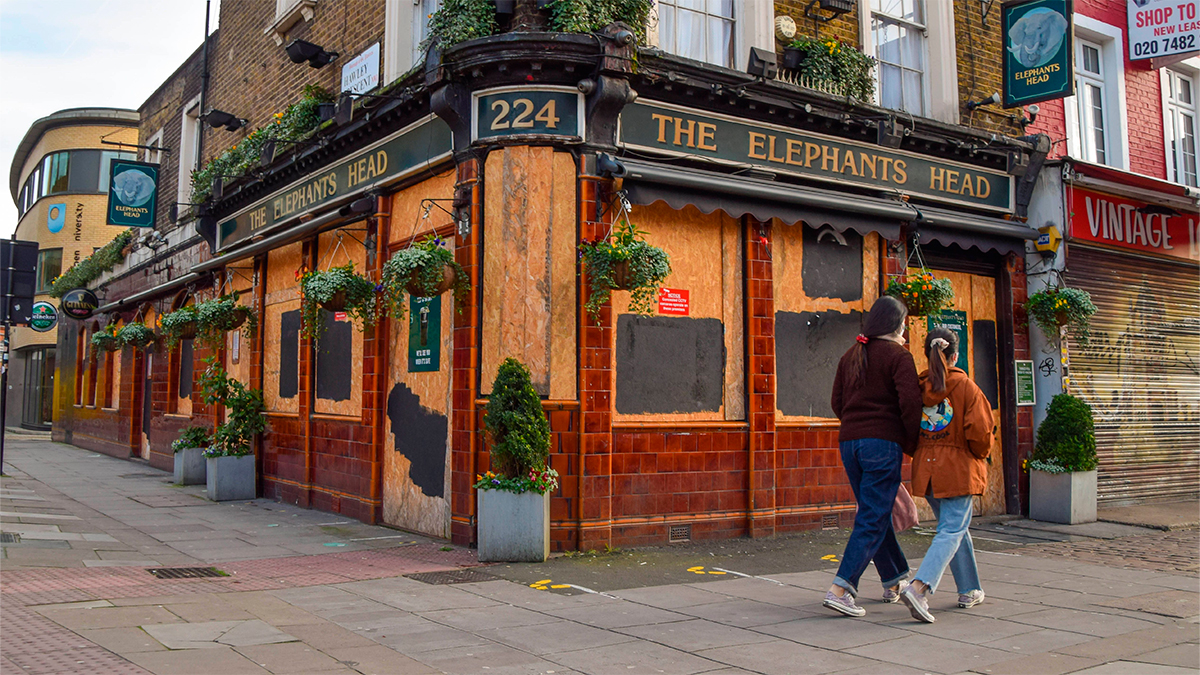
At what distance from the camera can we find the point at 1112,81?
1374 cm

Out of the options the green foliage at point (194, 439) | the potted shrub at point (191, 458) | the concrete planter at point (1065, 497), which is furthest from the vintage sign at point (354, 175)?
the concrete planter at point (1065, 497)

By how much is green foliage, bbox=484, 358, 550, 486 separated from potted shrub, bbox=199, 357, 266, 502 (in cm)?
658

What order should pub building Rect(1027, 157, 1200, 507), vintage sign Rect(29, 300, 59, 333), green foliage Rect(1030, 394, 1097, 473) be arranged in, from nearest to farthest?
green foliage Rect(1030, 394, 1097, 473) < pub building Rect(1027, 157, 1200, 507) < vintage sign Rect(29, 300, 59, 333)

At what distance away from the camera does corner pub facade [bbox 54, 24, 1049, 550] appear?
332 inches

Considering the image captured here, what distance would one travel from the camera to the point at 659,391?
8.98 meters

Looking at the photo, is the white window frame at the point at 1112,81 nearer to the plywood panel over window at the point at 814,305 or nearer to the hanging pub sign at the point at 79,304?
the plywood panel over window at the point at 814,305

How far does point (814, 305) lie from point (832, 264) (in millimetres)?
592

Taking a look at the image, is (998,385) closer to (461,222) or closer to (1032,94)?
(1032,94)

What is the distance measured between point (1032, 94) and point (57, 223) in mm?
37384

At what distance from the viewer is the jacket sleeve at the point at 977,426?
568 centimetres

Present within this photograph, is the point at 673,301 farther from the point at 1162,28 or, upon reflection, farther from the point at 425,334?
the point at 1162,28

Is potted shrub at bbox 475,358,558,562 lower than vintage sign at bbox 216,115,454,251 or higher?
lower

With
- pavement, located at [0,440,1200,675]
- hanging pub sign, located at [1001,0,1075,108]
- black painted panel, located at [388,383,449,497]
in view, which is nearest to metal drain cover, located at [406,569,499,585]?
pavement, located at [0,440,1200,675]

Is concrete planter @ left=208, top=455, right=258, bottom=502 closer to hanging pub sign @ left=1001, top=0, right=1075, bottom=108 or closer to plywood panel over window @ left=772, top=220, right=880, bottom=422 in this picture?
plywood panel over window @ left=772, top=220, right=880, bottom=422
